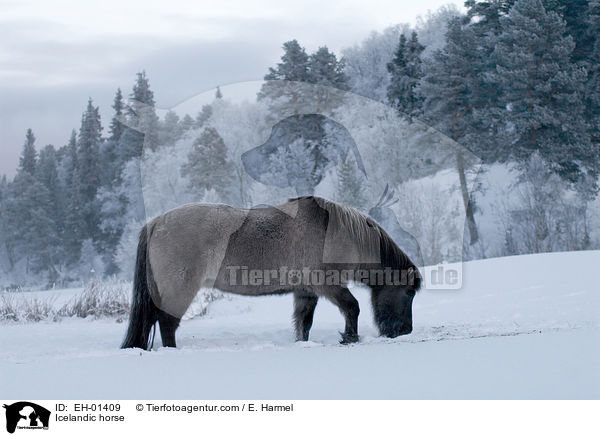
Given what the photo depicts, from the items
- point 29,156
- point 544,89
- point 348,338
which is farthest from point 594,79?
point 29,156

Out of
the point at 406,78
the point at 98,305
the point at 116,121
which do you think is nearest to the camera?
the point at 98,305

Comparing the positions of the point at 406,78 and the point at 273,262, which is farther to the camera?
the point at 406,78

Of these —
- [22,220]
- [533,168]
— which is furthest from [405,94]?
[22,220]

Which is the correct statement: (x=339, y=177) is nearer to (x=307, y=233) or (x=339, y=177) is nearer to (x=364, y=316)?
(x=364, y=316)

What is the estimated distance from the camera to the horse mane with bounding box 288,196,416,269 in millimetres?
6129

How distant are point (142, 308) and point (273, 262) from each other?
4.79 feet

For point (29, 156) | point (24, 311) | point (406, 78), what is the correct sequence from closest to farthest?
point (24, 311) → point (406, 78) → point (29, 156)

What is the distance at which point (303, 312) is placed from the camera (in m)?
6.32

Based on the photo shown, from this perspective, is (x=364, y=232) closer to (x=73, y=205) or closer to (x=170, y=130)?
(x=170, y=130)
